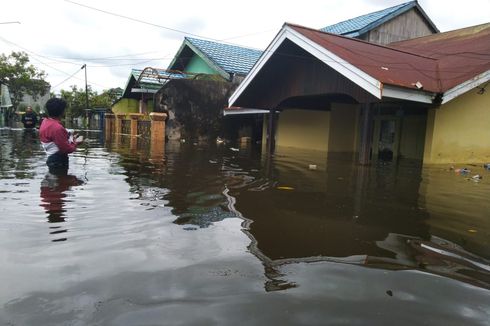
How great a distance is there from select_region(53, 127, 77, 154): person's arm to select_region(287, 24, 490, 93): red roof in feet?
21.4

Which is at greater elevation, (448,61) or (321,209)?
(448,61)

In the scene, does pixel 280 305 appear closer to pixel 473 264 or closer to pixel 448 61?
pixel 473 264

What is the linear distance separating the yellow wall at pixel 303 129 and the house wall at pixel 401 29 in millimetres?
6209

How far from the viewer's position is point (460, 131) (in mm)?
11883

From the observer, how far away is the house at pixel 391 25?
850 inches

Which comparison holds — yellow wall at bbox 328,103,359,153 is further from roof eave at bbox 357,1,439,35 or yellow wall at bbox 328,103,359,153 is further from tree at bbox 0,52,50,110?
tree at bbox 0,52,50,110

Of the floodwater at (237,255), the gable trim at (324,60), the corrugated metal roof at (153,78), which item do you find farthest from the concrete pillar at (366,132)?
the corrugated metal roof at (153,78)

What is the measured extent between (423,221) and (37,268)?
13.6ft

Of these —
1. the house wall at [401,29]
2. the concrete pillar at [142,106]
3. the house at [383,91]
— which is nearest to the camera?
the house at [383,91]

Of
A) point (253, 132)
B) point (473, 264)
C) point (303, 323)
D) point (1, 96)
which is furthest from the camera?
point (1, 96)

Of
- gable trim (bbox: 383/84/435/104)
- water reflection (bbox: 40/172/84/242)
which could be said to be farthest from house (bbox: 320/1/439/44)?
water reflection (bbox: 40/172/84/242)

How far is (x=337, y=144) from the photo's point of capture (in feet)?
56.1

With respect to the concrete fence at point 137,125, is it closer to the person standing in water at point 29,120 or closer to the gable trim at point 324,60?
the person standing in water at point 29,120

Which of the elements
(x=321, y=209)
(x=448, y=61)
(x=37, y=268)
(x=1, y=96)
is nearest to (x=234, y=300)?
(x=37, y=268)
